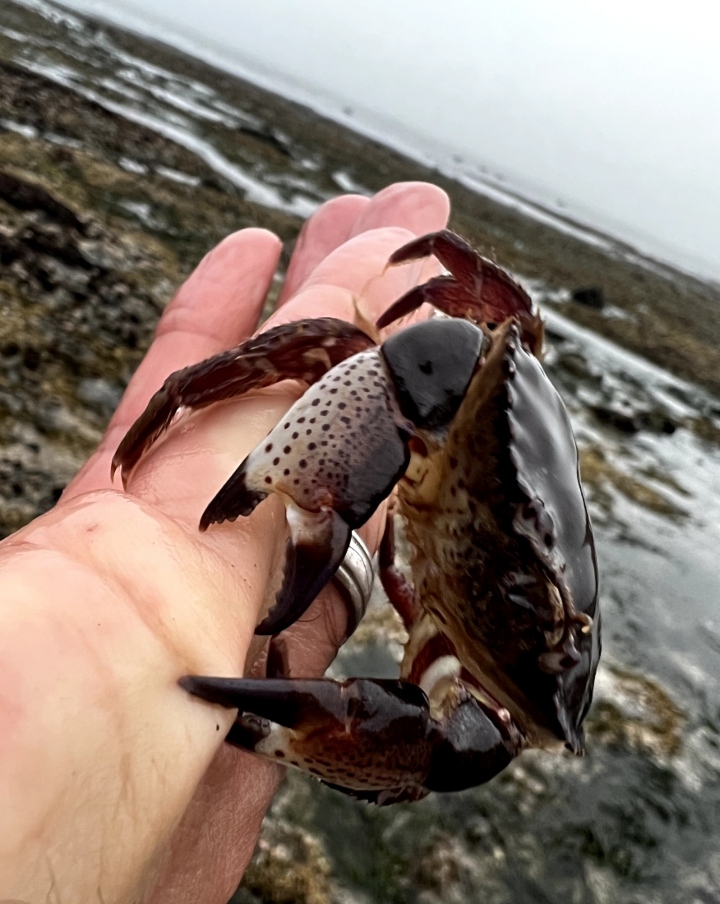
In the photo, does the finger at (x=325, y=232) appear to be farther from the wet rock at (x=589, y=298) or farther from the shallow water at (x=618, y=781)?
the wet rock at (x=589, y=298)

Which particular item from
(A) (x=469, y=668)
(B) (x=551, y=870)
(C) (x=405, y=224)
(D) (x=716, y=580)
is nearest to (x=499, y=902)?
(B) (x=551, y=870)

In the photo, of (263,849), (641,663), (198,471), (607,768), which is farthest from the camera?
(641,663)

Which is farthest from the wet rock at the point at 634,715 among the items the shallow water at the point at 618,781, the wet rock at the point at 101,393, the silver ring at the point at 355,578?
the wet rock at the point at 101,393

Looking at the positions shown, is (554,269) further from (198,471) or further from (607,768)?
(198,471)

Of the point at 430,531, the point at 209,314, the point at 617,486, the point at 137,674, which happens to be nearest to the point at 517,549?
the point at 430,531

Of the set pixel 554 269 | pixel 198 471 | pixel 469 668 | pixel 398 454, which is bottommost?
pixel 554 269

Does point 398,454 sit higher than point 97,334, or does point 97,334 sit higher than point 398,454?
point 398,454

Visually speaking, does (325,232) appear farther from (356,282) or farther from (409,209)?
(356,282)
